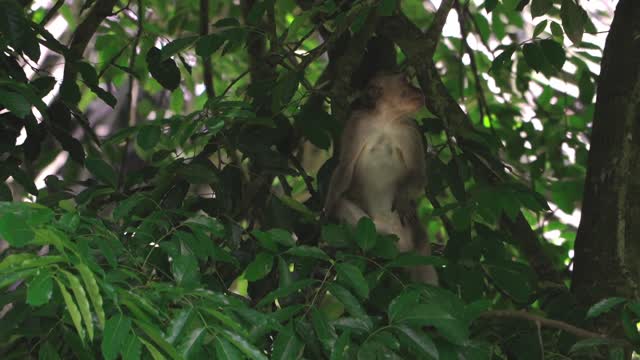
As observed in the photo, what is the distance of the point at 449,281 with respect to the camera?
2.53 metres

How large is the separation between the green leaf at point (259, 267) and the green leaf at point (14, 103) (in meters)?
0.55

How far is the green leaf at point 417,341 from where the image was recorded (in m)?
1.93

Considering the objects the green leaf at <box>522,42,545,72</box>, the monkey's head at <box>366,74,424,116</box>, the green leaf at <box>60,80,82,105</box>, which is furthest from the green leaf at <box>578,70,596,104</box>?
the green leaf at <box>60,80,82,105</box>

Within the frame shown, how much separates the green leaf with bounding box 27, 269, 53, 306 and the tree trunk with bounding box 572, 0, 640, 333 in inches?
59.7

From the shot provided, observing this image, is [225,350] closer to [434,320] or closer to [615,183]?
[434,320]

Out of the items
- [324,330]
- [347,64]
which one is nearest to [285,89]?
[347,64]

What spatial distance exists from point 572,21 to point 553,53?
5.3 inches

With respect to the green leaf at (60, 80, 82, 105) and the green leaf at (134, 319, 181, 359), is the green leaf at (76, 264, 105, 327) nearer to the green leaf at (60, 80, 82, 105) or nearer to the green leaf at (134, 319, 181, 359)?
the green leaf at (134, 319, 181, 359)

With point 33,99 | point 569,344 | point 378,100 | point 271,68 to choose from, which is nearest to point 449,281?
point 569,344

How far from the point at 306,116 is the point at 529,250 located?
2.80 ft

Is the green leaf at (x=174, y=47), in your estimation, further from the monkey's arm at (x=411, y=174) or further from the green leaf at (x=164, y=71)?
the monkey's arm at (x=411, y=174)

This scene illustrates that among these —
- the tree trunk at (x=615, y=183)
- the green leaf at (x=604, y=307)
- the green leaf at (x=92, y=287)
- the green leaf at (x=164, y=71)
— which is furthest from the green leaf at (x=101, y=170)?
the tree trunk at (x=615, y=183)

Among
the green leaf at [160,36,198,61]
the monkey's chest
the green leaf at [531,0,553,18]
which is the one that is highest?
the green leaf at [531,0,553,18]

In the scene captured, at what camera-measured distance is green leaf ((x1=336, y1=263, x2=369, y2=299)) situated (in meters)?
1.99
